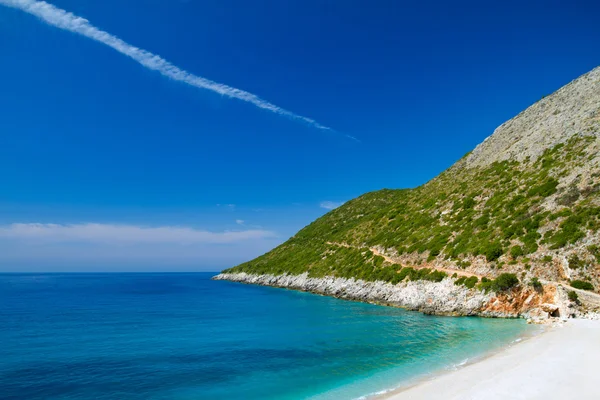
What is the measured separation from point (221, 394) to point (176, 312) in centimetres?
3668

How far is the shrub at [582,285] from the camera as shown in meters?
30.7

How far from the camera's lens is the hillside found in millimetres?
34406

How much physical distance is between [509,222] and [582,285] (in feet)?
48.3

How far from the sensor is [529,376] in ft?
51.0

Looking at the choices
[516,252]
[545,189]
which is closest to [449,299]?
[516,252]

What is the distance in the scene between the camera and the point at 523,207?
45.6m

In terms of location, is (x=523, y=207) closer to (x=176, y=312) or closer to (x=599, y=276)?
(x=599, y=276)

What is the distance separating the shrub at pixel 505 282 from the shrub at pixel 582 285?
190 inches

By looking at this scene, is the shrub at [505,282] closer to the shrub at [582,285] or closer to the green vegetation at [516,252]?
the green vegetation at [516,252]

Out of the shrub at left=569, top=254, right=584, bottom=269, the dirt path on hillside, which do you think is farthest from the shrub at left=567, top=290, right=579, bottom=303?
the dirt path on hillside

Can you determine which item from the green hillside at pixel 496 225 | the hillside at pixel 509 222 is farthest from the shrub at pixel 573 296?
the green hillside at pixel 496 225

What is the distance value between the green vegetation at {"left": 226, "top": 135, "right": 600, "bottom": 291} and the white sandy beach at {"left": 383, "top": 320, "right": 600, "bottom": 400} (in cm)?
1706

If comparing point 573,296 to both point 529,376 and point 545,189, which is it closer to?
point 529,376

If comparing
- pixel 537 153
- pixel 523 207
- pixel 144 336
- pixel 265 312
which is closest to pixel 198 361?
pixel 144 336
